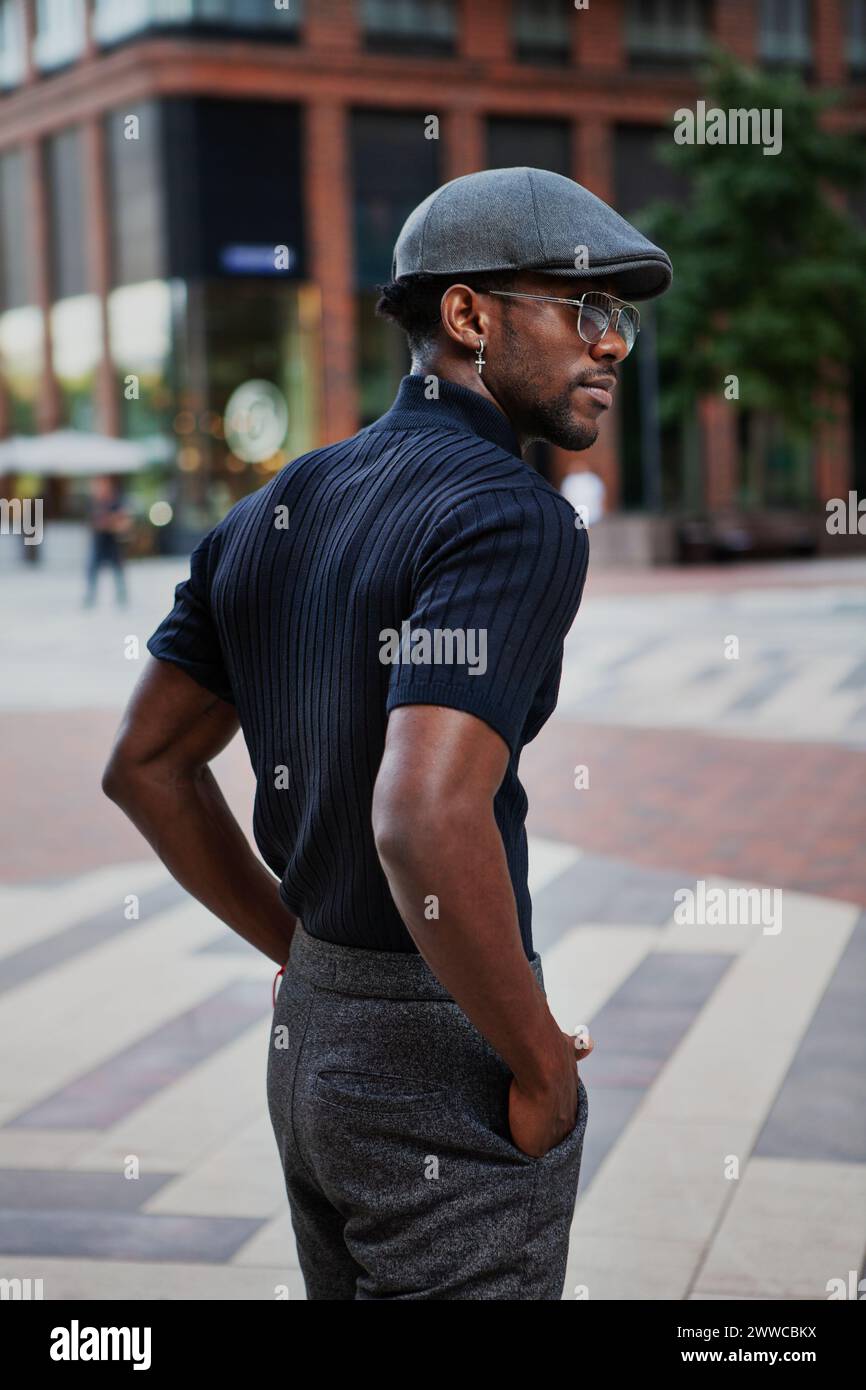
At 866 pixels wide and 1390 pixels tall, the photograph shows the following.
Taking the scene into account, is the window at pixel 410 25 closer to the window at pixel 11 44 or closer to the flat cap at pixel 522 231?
the window at pixel 11 44

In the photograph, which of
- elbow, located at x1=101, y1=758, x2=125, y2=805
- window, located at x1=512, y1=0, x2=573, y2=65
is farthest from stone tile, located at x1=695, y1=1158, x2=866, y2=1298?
window, located at x1=512, y1=0, x2=573, y2=65

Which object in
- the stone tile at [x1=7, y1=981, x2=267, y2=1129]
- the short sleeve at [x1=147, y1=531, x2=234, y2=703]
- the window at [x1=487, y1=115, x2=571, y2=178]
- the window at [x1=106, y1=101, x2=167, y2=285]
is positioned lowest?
the stone tile at [x1=7, y1=981, x2=267, y2=1129]

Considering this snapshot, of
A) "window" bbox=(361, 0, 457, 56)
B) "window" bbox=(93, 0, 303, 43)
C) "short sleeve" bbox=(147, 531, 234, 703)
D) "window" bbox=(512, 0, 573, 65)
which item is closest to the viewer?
"short sleeve" bbox=(147, 531, 234, 703)

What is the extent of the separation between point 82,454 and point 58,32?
10.1 meters

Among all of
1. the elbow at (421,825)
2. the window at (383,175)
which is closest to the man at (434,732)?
the elbow at (421,825)

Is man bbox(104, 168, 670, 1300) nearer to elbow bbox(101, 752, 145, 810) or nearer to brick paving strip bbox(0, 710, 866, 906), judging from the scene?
elbow bbox(101, 752, 145, 810)

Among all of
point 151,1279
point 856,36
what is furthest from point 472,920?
point 856,36

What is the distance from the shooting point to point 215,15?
33.4 meters

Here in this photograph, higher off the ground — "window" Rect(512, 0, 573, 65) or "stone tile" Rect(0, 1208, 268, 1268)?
"window" Rect(512, 0, 573, 65)

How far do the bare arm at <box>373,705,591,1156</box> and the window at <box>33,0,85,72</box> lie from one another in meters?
37.3

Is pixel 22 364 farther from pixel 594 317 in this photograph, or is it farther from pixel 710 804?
pixel 594 317

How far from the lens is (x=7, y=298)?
39156 millimetres

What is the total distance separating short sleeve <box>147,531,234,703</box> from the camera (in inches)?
76.4

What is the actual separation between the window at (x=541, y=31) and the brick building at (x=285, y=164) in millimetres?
48
